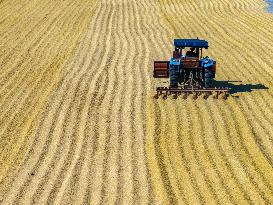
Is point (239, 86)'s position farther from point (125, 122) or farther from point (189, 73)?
point (125, 122)

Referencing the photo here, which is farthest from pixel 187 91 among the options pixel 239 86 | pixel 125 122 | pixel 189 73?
pixel 125 122

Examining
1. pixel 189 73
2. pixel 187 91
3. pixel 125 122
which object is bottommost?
pixel 125 122

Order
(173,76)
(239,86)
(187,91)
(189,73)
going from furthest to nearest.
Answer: (239,86) < (189,73) < (173,76) < (187,91)

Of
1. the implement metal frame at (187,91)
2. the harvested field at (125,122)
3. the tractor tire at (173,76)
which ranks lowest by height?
the harvested field at (125,122)

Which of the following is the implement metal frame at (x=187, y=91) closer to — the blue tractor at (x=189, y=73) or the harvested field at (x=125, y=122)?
the blue tractor at (x=189, y=73)

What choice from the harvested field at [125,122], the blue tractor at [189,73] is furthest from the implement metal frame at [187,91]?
the harvested field at [125,122]

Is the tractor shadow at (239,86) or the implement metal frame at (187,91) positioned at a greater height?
the implement metal frame at (187,91)

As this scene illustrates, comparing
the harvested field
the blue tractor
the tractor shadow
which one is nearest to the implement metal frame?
the blue tractor
